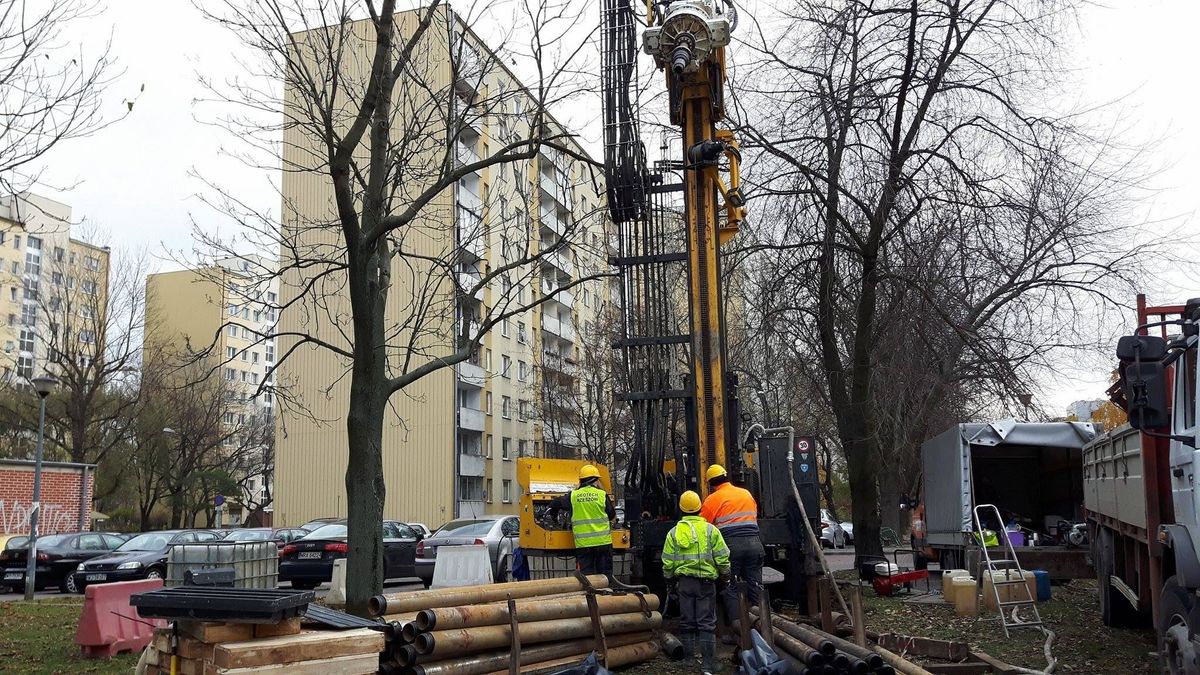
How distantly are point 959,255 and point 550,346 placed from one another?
40476mm

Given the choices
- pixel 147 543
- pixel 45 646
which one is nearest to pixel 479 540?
pixel 147 543

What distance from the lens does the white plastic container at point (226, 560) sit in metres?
9.39

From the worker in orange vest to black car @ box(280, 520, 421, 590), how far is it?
10.7 metres

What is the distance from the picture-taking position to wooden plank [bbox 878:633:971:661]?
10.1 metres

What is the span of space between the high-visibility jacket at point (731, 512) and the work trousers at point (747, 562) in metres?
0.07

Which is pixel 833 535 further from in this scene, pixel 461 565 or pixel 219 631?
pixel 219 631

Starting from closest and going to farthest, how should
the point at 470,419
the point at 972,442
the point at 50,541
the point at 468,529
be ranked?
1. the point at 972,442
2. the point at 468,529
3. the point at 50,541
4. the point at 470,419

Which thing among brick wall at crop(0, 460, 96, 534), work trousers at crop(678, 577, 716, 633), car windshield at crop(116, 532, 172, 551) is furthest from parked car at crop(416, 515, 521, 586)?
brick wall at crop(0, 460, 96, 534)

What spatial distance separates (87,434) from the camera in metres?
42.3

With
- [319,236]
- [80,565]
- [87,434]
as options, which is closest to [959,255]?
[80,565]

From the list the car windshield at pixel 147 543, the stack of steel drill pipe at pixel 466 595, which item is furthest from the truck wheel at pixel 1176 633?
the car windshield at pixel 147 543

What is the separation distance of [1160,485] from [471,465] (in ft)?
135

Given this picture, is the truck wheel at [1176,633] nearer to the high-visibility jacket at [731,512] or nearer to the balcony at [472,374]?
the high-visibility jacket at [731,512]

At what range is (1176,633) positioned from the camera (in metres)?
7.30
